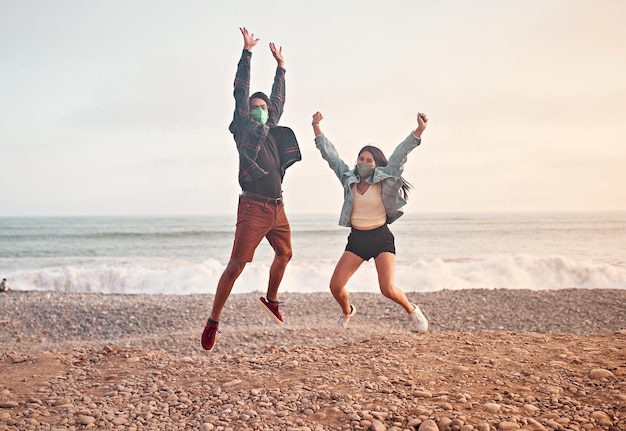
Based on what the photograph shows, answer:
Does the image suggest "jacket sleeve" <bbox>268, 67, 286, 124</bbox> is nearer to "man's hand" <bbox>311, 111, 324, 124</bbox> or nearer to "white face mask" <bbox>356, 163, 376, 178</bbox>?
"man's hand" <bbox>311, 111, 324, 124</bbox>

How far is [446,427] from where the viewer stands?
443 cm

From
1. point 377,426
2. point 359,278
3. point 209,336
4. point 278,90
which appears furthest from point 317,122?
point 359,278

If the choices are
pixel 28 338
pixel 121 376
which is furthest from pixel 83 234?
pixel 121 376

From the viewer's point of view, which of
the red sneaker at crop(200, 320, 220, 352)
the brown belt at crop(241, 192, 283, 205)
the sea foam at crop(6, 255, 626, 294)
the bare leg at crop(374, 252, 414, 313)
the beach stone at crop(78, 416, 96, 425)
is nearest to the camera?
the beach stone at crop(78, 416, 96, 425)

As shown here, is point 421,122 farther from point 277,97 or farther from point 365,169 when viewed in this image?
point 277,97

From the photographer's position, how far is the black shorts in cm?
567

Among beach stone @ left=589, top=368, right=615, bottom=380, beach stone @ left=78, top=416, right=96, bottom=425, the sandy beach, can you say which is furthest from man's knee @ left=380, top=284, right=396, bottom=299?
beach stone @ left=78, top=416, right=96, bottom=425

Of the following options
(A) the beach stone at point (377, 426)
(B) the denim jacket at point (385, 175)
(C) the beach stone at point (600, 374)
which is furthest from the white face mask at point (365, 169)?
(C) the beach stone at point (600, 374)

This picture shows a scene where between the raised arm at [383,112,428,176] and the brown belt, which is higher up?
the raised arm at [383,112,428,176]

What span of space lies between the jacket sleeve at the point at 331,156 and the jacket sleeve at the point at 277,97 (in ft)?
1.70

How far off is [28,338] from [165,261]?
54.1 feet

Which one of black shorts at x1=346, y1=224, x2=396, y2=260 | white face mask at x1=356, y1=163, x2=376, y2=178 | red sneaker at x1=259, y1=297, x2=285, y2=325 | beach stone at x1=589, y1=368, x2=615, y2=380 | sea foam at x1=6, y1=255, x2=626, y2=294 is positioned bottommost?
sea foam at x1=6, y1=255, x2=626, y2=294

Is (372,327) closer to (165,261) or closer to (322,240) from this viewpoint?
(165,261)

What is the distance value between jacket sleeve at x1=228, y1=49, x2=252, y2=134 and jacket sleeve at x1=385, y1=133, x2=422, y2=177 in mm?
1606
